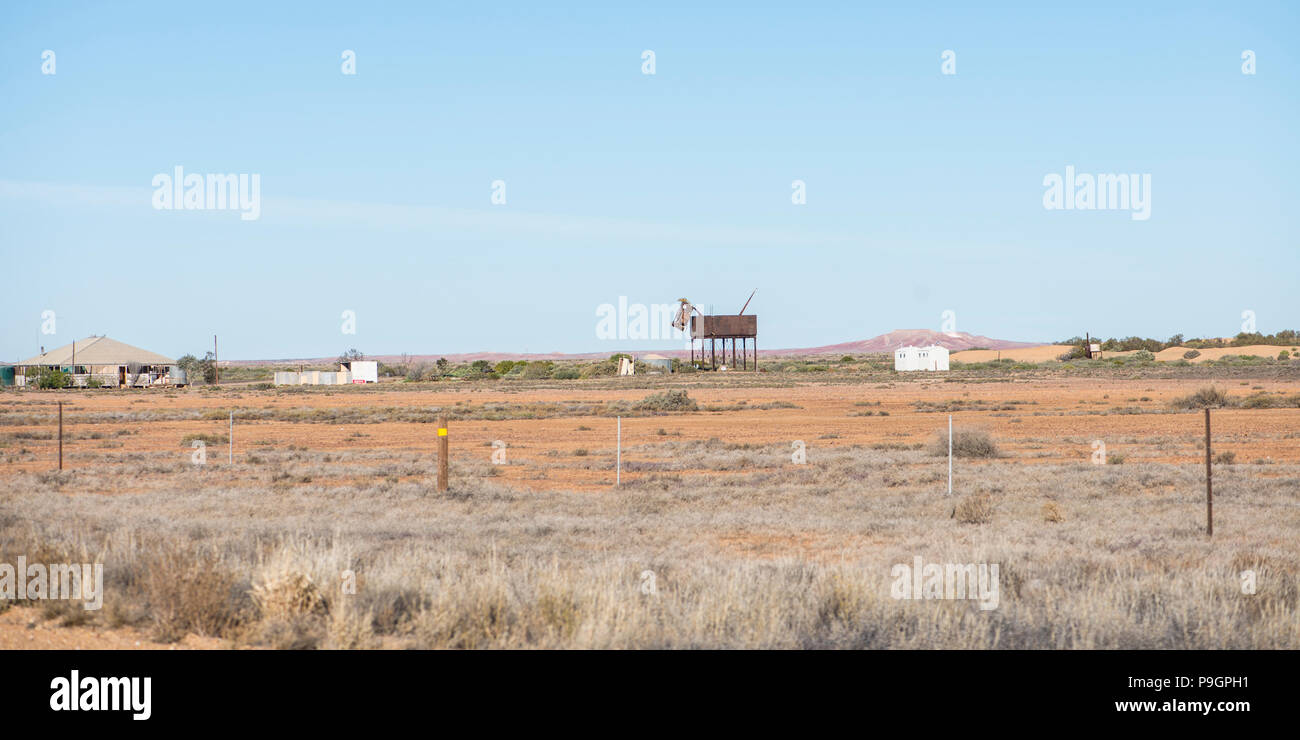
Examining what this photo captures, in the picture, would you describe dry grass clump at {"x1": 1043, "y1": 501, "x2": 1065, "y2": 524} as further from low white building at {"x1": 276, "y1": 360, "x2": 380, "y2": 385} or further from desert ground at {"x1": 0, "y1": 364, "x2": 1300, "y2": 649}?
low white building at {"x1": 276, "y1": 360, "x2": 380, "y2": 385}

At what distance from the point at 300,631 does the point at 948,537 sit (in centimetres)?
864

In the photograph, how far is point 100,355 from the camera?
316 ft

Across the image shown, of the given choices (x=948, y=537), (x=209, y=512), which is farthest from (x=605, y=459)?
(x=948, y=537)

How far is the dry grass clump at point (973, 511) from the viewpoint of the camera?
563 inches

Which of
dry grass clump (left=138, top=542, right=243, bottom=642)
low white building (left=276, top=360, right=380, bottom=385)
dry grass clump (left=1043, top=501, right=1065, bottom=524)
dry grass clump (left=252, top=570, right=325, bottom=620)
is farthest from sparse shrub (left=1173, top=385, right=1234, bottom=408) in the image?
low white building (left=276, top=360, right=380, bottom=385)

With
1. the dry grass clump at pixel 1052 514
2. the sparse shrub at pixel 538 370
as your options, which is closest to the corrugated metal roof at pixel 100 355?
the sparse shrub at pixel 538 370

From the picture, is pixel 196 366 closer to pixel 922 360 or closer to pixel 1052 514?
pixel 922 360

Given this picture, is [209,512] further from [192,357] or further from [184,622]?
[192,357]

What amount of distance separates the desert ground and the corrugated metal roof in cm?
7010

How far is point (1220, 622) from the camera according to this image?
25.2 ft

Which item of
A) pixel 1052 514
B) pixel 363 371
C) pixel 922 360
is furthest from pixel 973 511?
pixel 363 371

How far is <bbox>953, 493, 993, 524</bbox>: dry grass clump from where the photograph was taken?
14289 millimetres

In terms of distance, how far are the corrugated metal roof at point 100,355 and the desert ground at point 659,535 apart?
70103mm

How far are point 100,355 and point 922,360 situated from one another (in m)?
85.2
